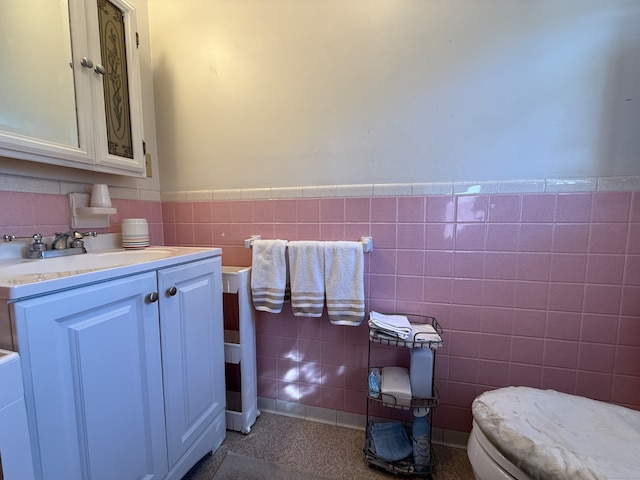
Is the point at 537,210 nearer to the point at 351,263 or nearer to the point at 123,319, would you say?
the point at 351,263

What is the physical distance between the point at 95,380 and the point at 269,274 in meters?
0.69

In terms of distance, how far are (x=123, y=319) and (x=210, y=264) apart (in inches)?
15.1

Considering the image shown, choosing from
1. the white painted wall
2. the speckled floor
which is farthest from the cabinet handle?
the speckled floor

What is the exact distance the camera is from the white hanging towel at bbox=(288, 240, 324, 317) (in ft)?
3.95

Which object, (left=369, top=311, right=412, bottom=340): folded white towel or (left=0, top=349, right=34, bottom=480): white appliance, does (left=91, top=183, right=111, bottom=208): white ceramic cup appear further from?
(left=369, top=311, right=412, bottom=340): folded white towel

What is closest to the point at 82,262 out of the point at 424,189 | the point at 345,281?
the point at 345,281

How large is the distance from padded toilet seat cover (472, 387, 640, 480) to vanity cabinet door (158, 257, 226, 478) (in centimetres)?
94

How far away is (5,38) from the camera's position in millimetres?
846

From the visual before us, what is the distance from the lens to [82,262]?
1.02 m

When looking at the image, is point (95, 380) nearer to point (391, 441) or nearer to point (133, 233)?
point (133, 233)

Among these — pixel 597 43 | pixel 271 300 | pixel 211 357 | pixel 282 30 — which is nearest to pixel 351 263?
pixel 271 300

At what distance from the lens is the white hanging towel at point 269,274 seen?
4.08 feet

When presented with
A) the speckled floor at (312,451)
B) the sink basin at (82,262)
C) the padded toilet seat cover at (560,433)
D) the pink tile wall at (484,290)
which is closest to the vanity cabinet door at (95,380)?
the sink basin at (82,262)

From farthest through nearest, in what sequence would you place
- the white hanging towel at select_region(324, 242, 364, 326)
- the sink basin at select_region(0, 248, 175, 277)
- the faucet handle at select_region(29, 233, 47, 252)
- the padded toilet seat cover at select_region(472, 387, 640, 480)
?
the white hanging towel at select_region(324, 242, 364, 326) < the faucet handle at select_region(29, 233, 47, 252) < the sink basin at select_region(0, 248, 175, 277) < the padded toilet seat cover at select_region(472, 387, 640, 480)
